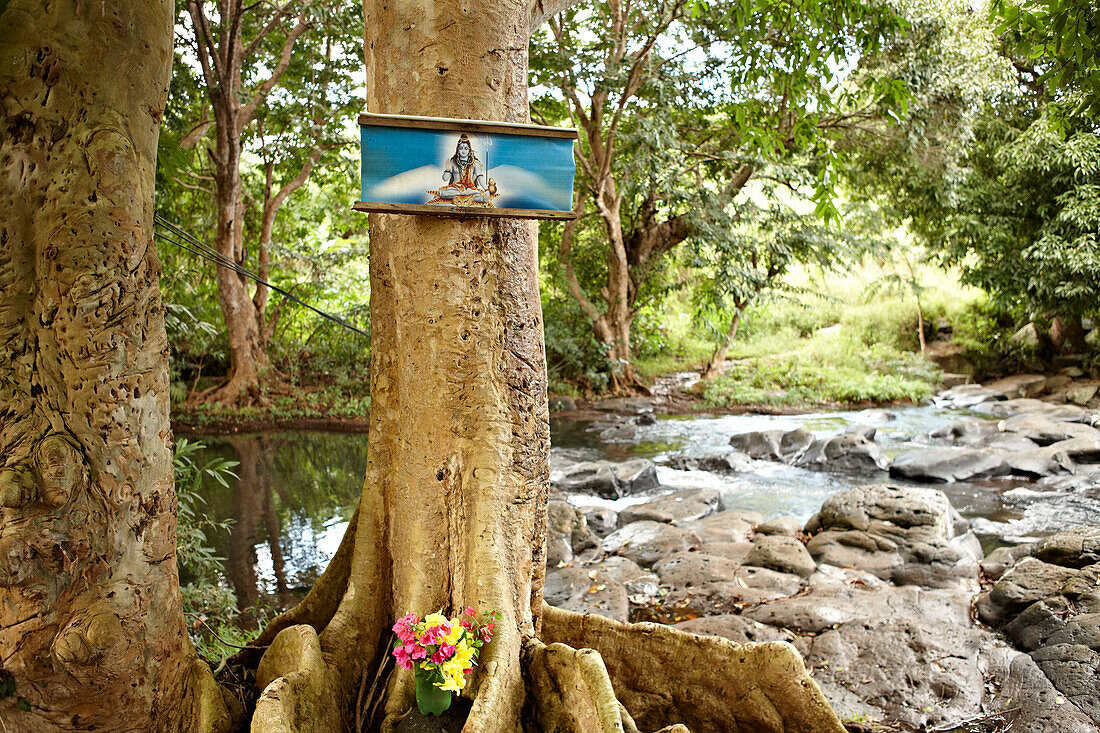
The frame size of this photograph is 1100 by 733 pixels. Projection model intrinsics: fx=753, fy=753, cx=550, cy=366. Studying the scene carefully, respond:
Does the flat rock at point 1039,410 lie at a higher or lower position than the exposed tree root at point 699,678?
lower

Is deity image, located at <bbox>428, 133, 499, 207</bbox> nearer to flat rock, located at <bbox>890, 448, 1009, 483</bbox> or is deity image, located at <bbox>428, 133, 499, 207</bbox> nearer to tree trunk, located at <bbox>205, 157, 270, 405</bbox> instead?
flat rock, located at <bbox>890, 448, 1009, 483</bbox>

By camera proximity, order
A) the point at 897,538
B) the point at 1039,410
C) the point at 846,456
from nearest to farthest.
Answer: the point at 897,538 < the point at 846,456 < the point at 1039,410

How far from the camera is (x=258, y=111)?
13805 mm

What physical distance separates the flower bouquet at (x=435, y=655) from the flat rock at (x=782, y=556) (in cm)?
397

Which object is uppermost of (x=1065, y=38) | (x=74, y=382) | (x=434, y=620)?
(x=1065, y=38)

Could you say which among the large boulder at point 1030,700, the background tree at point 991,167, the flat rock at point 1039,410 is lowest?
the large boulder at point 1030,700

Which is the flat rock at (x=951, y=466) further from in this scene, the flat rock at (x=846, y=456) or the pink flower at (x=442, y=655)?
the pink flower at (x=442, y=655)

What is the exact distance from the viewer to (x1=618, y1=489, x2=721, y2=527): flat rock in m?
7.66

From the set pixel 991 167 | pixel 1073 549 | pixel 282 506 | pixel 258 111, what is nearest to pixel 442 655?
pixel 1073 549

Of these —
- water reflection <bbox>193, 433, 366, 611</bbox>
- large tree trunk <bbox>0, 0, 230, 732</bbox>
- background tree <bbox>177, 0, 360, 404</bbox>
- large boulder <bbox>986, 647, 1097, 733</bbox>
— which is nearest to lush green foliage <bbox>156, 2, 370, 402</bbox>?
background tree <bbox>177, 0, 360, 404</bbox>

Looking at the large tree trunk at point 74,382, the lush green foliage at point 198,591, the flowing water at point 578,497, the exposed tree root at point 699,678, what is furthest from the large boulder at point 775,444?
the large tree trunk at point 74,382

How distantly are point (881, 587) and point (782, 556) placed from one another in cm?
76

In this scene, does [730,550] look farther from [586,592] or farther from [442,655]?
[442,655]

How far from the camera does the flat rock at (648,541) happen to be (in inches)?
255
